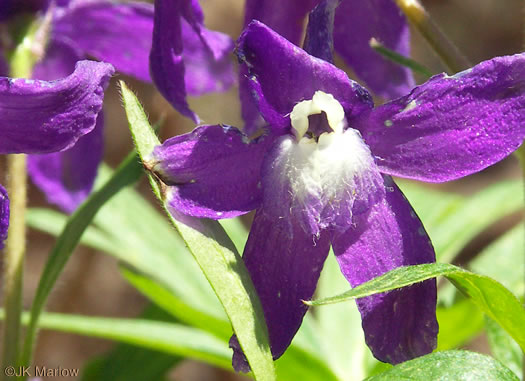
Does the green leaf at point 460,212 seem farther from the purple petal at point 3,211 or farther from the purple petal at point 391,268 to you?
the purple petal at point 3,211

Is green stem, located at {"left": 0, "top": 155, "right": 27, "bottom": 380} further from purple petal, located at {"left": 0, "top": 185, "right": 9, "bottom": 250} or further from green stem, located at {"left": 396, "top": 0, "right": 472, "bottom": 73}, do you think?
green stem, located at {"left": 396, "top": 0, "right": 472, "bottom": 73}

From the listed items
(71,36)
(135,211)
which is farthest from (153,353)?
(71,36)

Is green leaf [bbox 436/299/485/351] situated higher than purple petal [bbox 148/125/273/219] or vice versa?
purple petal [bbox 148/125/273/219]

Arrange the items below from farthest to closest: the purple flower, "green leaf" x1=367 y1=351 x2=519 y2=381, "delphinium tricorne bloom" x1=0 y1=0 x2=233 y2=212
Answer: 1. "delphinium tricorne bloom" x1=0 y1=0 x2=233 y2=212
2. the purple flower
3. "green leaf" x1=367 y1=351 x2=519 y2=381

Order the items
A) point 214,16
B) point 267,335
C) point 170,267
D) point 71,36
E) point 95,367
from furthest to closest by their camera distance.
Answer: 1. point 214,16
2. point 170,267
3. point 95,367
4. point 71,36
5. point 267,335

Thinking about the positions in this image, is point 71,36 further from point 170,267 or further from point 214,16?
point 214,16

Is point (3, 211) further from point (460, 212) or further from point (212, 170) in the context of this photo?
point (460, 212)

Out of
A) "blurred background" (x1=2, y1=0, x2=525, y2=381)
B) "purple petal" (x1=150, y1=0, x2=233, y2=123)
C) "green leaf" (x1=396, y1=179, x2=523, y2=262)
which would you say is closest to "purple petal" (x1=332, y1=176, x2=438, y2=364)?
"purple petal" (x1=150, y1=0, x2=233, y2=123)
